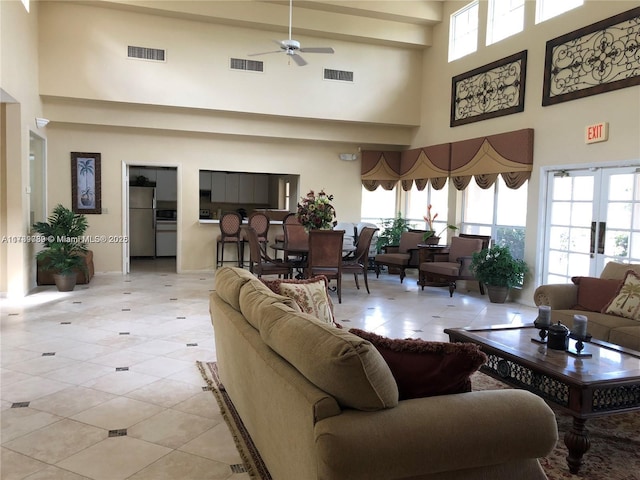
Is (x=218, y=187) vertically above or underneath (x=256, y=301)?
above

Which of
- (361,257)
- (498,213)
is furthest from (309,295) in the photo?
(498,213)

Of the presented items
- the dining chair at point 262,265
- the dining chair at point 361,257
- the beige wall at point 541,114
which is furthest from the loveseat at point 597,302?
the dining chair at point 262,265

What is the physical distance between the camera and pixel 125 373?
3764 mm

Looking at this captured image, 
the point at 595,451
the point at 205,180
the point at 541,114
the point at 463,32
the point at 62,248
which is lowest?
the point at 595,451

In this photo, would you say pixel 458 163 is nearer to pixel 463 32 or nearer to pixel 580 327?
pixel 463 32

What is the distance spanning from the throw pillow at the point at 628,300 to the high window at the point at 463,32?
4936mm

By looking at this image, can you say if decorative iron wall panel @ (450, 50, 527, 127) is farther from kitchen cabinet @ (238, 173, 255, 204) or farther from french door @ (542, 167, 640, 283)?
kitchen cabinet @ (238, 173, 255, 204)

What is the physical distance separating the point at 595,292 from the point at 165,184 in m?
9.37

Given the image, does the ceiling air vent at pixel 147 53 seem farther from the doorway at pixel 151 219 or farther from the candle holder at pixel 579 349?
the candle holder at pixel 579 349

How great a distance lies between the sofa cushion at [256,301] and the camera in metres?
2.41

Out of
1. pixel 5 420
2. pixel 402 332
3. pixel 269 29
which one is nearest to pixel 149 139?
pixel 269 29

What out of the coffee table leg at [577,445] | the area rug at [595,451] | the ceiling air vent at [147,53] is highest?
the ceiling air vent at [147,53]

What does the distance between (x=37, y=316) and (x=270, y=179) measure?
7.91 metres

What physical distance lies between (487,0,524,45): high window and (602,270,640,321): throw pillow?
4.29 metres
